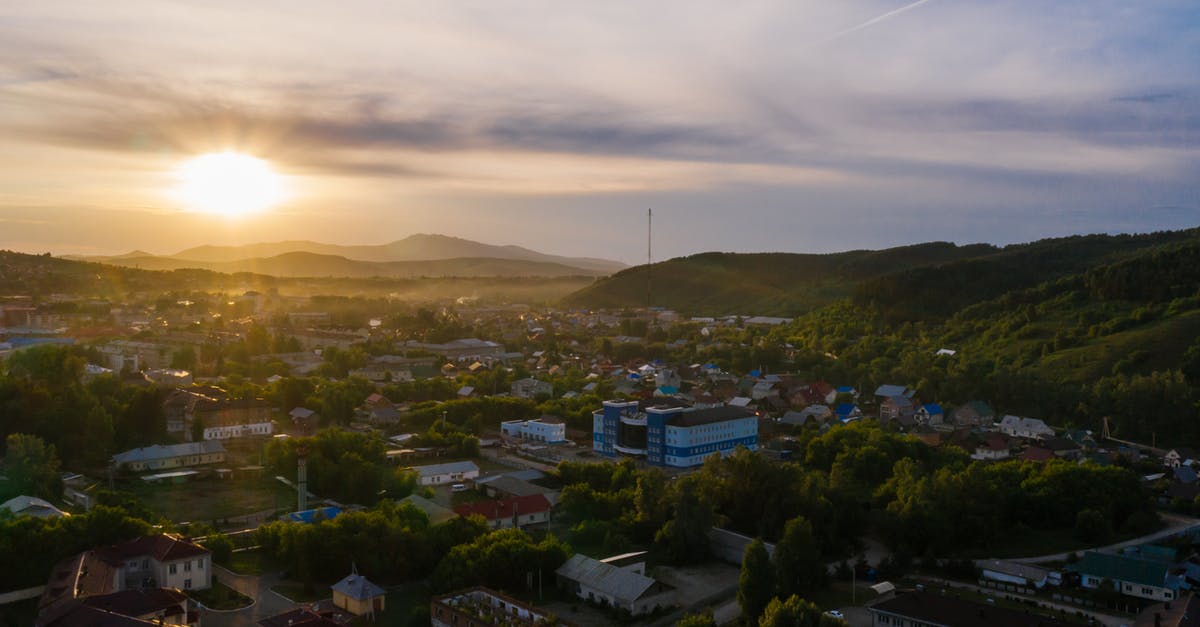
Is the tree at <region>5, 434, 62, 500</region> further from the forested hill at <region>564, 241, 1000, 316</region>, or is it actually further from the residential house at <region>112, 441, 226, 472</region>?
the forested hill at <region>564, 241, 1000, 316</region>

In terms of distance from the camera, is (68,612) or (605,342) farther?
(605,342)

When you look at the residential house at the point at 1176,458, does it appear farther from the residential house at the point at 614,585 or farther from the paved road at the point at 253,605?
the paved road at the point at 253,605

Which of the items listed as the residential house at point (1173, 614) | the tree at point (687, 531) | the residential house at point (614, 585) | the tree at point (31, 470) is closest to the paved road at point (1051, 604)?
the residential house at point (1173, 614)

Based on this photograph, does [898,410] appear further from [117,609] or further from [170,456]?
[117,609]

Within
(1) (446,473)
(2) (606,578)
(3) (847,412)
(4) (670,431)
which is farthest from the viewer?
(3) (847,412)

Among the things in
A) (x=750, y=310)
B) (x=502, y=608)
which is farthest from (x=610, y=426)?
(x=750, y=310)

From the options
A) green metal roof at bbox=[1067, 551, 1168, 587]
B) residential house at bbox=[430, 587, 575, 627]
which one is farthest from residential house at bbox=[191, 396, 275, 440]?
green metal roof at bbox=[1067, 551, 1168, 587]

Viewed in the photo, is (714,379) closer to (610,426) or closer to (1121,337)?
(610,426)

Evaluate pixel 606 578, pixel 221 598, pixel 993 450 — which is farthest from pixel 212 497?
pixel 993 450
